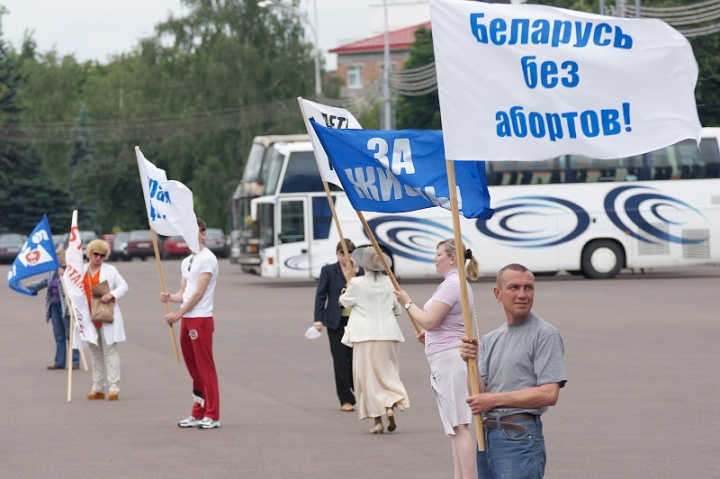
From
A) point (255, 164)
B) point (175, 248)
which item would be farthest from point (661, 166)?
point (175, 248)

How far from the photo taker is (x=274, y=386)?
1509cm

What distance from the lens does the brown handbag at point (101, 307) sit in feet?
46.8

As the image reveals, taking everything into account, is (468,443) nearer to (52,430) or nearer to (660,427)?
(660,427)

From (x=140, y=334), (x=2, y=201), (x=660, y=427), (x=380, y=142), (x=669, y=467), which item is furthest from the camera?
(x=2, y=201)

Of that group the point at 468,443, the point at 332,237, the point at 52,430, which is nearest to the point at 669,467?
the point at 468,443

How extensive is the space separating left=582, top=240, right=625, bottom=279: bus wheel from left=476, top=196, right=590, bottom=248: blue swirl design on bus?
0.67 m

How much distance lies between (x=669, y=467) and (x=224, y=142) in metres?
65.4

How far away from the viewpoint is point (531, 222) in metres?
37.9

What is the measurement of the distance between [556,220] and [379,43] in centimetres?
8096

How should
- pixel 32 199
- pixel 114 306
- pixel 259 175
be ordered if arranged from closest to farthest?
pixel 114 306
pixel 259 175
pixel 32 199

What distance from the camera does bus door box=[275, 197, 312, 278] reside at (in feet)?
125

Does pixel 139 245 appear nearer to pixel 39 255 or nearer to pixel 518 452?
pixel 39 255

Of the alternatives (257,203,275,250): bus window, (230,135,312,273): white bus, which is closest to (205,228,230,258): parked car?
(230,135,312,273): white bus

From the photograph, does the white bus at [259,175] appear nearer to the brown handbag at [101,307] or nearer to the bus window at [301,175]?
the bus window at [301,175]
